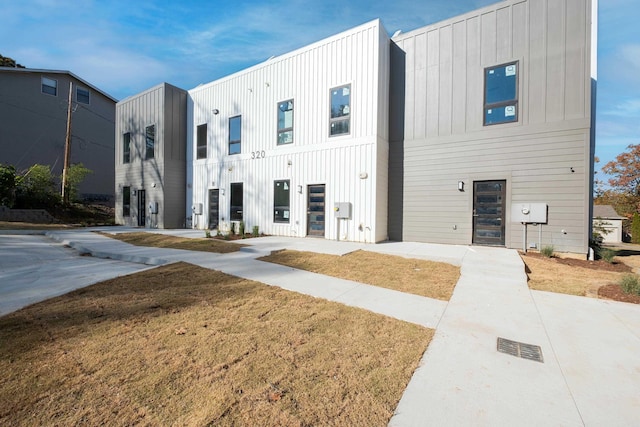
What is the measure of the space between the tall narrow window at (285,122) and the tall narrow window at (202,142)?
15.6 feet

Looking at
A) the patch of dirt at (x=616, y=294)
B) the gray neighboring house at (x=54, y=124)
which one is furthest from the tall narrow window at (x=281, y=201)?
the gray neighboring house at (x=54, y=124)

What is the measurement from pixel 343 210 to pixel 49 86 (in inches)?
905

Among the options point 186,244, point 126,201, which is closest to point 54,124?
point 126,201

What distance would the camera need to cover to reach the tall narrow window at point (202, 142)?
13.7 m

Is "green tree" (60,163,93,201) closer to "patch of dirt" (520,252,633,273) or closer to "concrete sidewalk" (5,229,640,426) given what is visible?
"concrete sidewalk" (5,229,640,426)

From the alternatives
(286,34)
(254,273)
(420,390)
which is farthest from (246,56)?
(420,390)

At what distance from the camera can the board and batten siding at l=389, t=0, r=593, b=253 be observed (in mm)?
7195

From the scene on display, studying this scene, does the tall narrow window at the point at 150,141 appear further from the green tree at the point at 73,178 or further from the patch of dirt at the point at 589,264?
the patch of dirt at the point at 589,264

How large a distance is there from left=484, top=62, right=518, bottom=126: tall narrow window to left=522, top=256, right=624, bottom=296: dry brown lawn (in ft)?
13.8

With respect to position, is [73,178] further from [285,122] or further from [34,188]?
[285,122]

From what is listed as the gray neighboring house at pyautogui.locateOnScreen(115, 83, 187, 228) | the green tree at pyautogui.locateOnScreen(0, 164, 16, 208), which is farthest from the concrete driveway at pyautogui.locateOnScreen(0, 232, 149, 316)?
the green tree at pyautogui.locateOnScreen(0, 164, 16, 208)

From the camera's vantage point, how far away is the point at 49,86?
18797mm

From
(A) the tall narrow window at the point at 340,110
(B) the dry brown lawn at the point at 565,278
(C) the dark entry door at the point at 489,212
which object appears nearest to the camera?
(B) the dry brown lawn at the point at 565,278

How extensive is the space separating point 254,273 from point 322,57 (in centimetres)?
827
